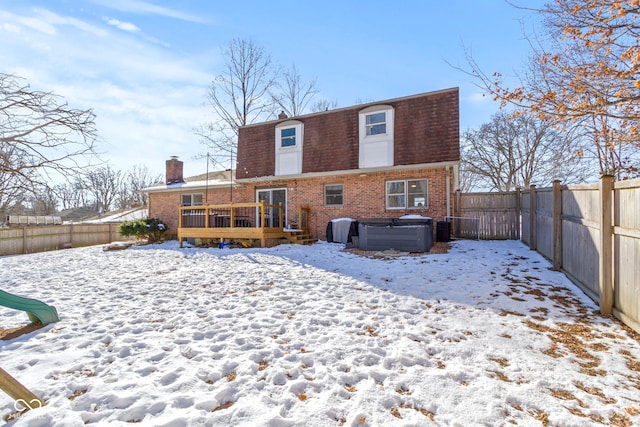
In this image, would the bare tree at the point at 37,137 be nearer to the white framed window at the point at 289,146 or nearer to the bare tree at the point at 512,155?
the white framed window at the point at 289,146

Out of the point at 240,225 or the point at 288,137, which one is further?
the point at 288,137

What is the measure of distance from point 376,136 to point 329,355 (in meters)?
10.4

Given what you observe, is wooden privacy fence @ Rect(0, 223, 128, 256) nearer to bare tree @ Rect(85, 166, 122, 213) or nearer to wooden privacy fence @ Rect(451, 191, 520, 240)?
wooden privacy fence @ Rect(451, 191, 520, 240)

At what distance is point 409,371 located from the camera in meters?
2.66

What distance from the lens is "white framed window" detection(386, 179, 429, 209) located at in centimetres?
1158

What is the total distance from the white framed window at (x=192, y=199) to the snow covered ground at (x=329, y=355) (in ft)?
34.5

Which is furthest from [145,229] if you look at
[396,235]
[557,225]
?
[557,225]

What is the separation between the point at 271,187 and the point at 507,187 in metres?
19.7

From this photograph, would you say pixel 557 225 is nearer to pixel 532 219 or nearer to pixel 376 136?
pixel 532 219

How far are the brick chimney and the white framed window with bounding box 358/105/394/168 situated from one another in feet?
37.4

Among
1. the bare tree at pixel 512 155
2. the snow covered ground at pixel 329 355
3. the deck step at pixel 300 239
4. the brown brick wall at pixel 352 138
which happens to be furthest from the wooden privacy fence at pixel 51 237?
the bare tree at pixel 512 155

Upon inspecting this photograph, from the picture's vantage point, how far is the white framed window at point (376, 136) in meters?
12.0

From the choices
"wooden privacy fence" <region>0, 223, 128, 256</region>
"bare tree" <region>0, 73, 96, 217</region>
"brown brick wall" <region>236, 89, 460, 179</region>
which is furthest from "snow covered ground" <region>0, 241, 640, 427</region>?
"wooden privacy fence" <region>0, 223, 128, 256</region>

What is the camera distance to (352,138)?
12.6 metres
